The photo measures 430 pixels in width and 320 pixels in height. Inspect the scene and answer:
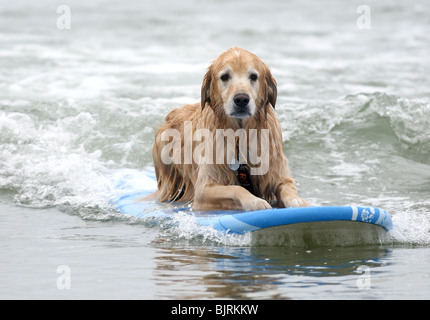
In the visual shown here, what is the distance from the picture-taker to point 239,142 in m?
6.35

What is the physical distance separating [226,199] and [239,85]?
37.5 inches

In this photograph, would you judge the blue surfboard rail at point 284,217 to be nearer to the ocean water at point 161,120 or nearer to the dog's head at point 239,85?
the ocean water at point 161,120

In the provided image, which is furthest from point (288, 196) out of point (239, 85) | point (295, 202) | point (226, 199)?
point (239, 85)

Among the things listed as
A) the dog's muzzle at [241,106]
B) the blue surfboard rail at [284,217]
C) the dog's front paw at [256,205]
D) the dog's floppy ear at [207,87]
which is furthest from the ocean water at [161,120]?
the dog's floppy ear at [207,87]

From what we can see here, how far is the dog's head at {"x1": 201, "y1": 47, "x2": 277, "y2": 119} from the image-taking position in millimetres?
5992

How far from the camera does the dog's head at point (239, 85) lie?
19.7ft

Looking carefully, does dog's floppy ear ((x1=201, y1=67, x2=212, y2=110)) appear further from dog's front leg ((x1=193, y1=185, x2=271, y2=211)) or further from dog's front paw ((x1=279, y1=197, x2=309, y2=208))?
dog's front paw ((x1=279, y1=197, x2=309, y2=208))

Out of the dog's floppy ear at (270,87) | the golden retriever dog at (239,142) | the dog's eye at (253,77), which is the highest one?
the dog's eye at (253,77)

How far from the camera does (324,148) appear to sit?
A: 10.6 metres

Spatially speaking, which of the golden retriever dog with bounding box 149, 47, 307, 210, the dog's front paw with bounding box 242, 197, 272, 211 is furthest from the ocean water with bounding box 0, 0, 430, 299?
the golden retriever dog with bounding box 149, 47, 307, 210

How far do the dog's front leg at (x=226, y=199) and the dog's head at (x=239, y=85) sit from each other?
24.4 inches
